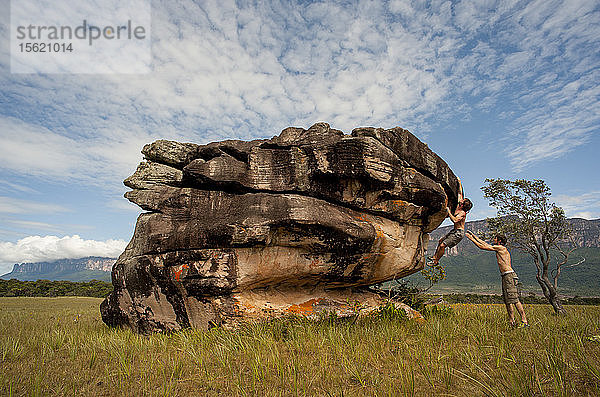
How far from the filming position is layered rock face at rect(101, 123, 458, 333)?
9633 millimetres

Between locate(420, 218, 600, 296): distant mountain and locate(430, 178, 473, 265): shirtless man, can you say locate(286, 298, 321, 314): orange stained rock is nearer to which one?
locate(430, 178, 473, 265): shirtless man

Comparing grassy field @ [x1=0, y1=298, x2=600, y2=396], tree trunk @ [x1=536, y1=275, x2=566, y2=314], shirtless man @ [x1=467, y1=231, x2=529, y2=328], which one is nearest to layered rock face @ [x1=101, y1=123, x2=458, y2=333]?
grassy field @ [x1=0, y1=298, x2=600, y2=396]

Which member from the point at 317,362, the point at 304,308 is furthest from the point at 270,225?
the point at 317,362

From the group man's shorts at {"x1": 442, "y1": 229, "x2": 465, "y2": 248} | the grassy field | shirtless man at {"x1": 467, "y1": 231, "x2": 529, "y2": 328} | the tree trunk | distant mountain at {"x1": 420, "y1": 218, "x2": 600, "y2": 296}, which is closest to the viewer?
the grassy field

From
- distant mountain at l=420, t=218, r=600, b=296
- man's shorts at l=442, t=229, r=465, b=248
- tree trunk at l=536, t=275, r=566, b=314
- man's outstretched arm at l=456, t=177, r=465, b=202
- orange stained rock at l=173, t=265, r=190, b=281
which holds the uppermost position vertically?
man's outstretched arm at l=456, t=177, r=465, b=202

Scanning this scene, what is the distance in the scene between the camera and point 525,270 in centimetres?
12281

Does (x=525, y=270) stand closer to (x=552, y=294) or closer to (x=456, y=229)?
(x=552, y=294)

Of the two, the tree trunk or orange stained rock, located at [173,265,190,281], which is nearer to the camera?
orange stained rock, located at [173,265,190,281]

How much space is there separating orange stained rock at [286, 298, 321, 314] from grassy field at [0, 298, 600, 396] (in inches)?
33.3

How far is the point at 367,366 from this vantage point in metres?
6.02

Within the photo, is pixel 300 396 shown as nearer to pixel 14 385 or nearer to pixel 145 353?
pixel 145 353

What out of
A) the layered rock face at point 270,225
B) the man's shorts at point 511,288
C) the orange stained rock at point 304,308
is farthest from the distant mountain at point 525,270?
the orange stained rock at point 304,308

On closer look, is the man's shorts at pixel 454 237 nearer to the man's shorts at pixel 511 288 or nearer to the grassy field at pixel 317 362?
the man's shorts at pixel 511 288

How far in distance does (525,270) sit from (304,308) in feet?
476
